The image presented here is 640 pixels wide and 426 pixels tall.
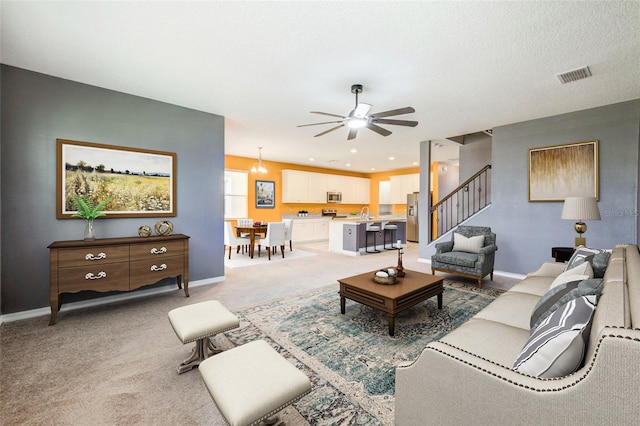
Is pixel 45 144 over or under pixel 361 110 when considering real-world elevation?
under

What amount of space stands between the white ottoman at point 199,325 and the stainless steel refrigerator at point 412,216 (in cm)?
836

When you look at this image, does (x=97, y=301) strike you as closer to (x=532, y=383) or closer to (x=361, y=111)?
(x=361, y=111)

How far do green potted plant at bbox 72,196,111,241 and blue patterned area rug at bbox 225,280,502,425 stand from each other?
6.93 feet

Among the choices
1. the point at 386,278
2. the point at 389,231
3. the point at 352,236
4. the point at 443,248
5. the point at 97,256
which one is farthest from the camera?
the point at 389,231

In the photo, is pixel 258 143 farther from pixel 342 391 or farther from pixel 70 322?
pixel 342 391

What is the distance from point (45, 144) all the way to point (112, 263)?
160 centimetres

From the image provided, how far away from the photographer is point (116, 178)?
355cm

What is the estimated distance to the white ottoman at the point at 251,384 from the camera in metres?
1.15

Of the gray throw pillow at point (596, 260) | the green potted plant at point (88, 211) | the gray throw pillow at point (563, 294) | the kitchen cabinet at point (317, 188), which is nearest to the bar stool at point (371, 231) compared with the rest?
the kitchen cabinet at point (317, 188)

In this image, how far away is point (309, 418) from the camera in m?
1.59

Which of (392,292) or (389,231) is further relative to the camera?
(389,231)

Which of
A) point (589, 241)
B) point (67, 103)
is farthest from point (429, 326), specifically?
point (67, 103)

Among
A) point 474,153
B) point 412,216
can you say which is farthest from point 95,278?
point 412,216

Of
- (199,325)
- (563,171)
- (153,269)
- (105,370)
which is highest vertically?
(563,171)
